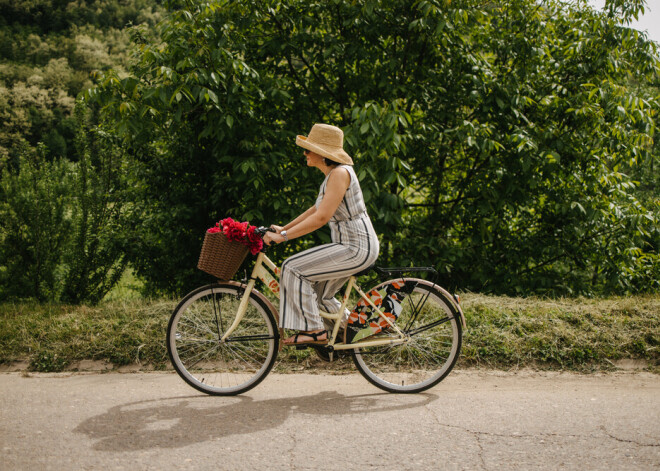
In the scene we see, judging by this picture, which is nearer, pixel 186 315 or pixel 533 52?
pixel 186 315

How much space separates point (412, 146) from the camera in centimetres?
667

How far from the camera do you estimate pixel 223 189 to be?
263 inches

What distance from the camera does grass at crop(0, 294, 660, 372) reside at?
4613 millimetres

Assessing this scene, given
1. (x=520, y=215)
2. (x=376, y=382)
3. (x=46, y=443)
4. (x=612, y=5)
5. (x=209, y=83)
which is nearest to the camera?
(x=46, y=443)

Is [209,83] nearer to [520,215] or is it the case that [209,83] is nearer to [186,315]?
[186,315]

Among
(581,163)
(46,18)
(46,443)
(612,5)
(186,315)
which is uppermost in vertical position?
(46,18)

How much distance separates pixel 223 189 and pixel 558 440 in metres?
4.76

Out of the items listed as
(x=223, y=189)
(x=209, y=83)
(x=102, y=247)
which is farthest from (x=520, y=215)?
(x=102, y=247)

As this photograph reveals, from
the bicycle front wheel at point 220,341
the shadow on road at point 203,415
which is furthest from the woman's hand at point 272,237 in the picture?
the shadow on road at point 203,415

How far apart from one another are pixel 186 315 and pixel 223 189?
2.84 meters

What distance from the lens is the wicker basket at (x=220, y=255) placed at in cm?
377

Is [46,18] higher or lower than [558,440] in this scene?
higher

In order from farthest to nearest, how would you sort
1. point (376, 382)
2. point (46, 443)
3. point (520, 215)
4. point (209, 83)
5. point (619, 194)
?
point (520, 215) → point (619, 194) → point (209, 83) → point (376, 382) → point (46, 443)

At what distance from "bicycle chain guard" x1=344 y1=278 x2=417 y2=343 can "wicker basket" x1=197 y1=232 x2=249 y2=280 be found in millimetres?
971
